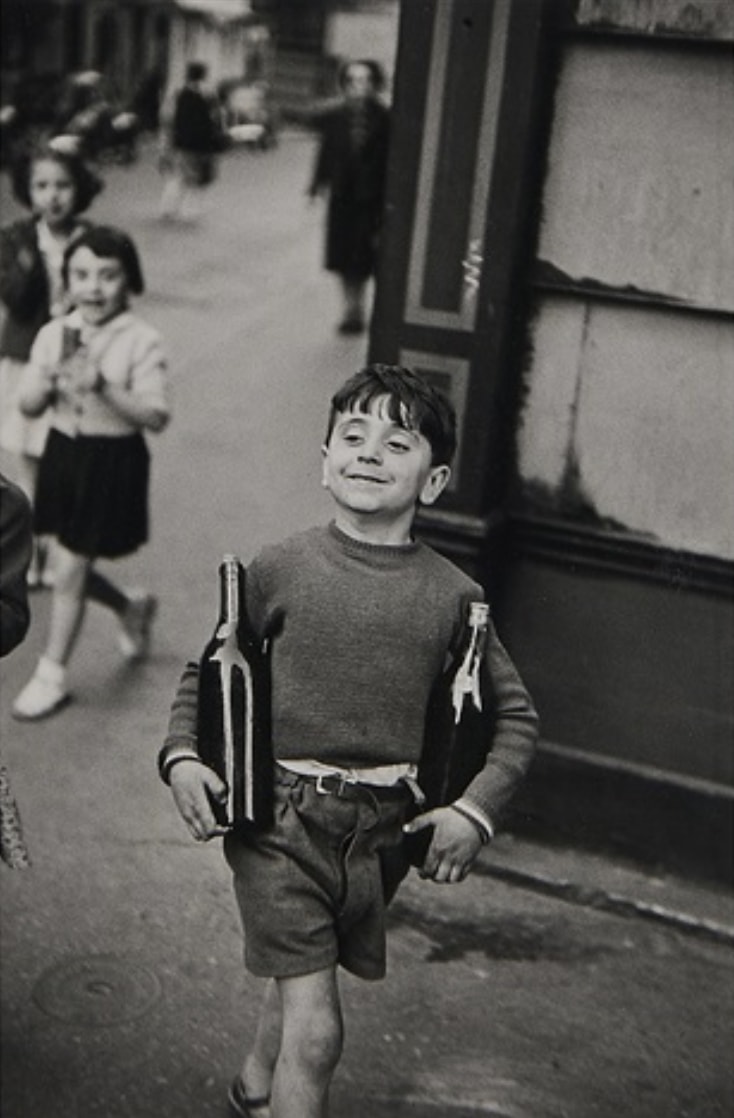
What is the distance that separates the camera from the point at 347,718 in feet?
9.44

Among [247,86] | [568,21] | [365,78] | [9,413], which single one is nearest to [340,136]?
[365,78]

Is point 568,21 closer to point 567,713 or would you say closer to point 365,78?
point 567,713

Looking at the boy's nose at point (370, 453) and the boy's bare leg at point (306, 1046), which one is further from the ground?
the boy's nose at point (370, 453)

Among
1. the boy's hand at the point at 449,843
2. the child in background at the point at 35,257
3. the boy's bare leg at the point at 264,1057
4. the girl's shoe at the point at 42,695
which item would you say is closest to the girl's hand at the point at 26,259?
the child in background at the point at 35,257

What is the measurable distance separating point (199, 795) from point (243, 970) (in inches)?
52.5

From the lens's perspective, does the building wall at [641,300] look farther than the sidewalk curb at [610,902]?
No

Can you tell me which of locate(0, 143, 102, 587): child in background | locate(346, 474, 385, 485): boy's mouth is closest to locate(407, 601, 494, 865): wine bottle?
locate(346, 474, 385, 485): boy's mouth

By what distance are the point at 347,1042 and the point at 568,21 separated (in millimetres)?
2725

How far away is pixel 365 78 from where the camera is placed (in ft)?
38.1

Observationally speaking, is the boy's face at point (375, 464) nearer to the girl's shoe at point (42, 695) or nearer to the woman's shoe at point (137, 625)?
the girl's shoe at point (42, 695)

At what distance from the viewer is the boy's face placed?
2852 millimetres

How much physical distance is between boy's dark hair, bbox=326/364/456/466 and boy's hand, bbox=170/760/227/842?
2.22 ft

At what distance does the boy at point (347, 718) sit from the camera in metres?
2.87

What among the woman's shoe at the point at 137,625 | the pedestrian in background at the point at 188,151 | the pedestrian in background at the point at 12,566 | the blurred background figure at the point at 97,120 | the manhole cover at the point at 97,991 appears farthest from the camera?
the pedestrian in background at the point at 188,151
